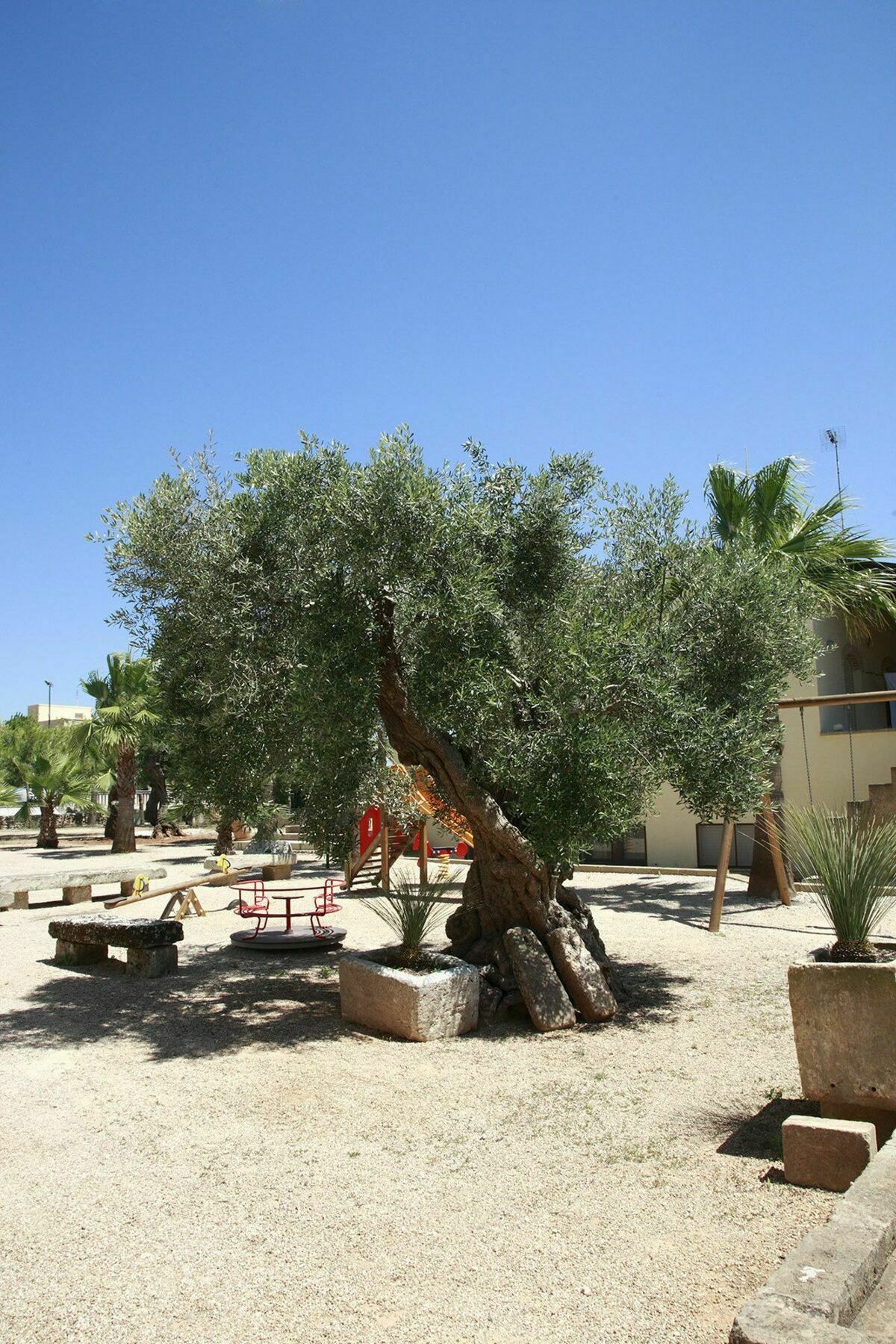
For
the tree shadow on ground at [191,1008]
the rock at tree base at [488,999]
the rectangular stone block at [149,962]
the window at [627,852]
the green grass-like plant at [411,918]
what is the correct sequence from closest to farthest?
the tree shadow on ground at [191,1008]
the green grass-like plant at [411,918]
the rock at tree base at [488,999]
the rectangular stone block at [149,962]
the window at [627,852]

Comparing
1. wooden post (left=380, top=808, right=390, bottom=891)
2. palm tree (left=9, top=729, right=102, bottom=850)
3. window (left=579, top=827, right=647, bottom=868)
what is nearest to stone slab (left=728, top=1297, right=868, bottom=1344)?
wooden post (left=380, top=808, right=390, bottom=891)

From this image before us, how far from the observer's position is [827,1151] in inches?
181

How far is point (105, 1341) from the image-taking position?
3.52 meters

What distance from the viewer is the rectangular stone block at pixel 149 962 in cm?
1079

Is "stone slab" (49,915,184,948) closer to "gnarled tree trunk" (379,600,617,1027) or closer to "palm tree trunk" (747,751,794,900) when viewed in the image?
"gnarled tree trunk" (379,600,617,1027)

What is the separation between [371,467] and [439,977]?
4.29 meters

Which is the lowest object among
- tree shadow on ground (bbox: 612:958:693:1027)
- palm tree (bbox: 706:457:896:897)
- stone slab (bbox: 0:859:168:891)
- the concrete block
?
tree shadow on ground (bbox: 612:958:693:1027)

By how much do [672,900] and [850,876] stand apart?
11542 mm

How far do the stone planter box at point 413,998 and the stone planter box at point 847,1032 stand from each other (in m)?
3.42

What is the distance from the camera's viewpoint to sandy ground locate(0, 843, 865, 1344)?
371cm

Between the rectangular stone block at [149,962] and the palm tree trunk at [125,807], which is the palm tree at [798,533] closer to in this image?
the rectangular stone block at [149,962]

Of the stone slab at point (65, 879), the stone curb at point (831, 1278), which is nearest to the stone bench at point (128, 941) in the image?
the stone slab at point (65, 879)

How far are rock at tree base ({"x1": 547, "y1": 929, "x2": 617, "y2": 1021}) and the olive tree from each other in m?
0.25

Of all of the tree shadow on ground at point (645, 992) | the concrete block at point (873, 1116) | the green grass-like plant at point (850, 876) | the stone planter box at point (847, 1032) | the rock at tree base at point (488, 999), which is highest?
the green grass-like plant at point (850, 876)
